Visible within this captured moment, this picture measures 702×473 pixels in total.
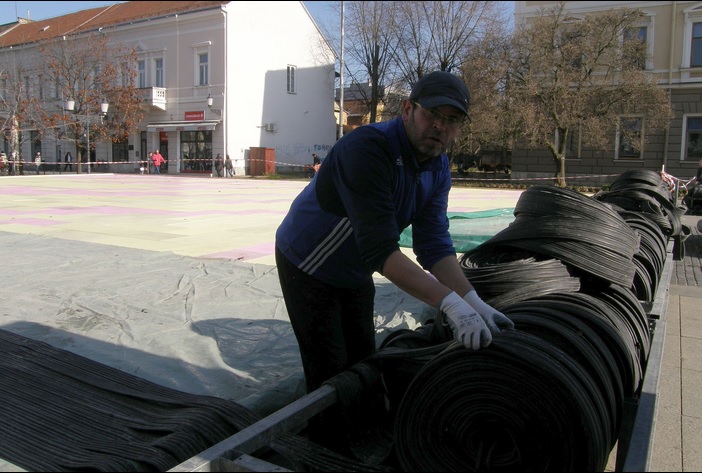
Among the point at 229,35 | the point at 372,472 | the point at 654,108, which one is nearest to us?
the point at 372,472

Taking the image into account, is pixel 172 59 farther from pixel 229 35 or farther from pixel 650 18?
pixel 650 18

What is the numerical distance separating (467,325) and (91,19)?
1968 inches

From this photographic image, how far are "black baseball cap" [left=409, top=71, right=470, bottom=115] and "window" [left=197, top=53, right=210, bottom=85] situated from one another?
3783 cm

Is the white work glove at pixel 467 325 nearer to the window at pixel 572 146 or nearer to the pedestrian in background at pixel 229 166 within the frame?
the window at pixel 572 146

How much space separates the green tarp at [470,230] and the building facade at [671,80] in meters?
22.3

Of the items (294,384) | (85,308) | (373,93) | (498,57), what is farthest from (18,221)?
(373,93)

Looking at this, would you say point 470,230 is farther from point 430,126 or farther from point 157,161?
point 157,161

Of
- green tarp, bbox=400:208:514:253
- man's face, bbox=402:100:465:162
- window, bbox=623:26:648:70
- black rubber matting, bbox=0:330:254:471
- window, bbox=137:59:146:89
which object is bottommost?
black rubber matting, bbox=0:330:254:471

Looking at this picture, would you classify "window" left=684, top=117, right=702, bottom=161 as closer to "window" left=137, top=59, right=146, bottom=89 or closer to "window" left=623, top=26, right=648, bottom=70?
"window" left=623, top=26, right=648, bottom=70

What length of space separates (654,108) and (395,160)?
92.1 ft

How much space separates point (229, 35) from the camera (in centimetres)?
3675

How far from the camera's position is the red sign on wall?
3801cm

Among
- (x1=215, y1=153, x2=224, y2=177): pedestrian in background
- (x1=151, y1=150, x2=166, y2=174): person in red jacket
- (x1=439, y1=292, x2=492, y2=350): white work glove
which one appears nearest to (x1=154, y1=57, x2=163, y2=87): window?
(x1=151, y1=150, x2=166, y2=174): person in red jacket

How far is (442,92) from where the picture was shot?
2.24m
